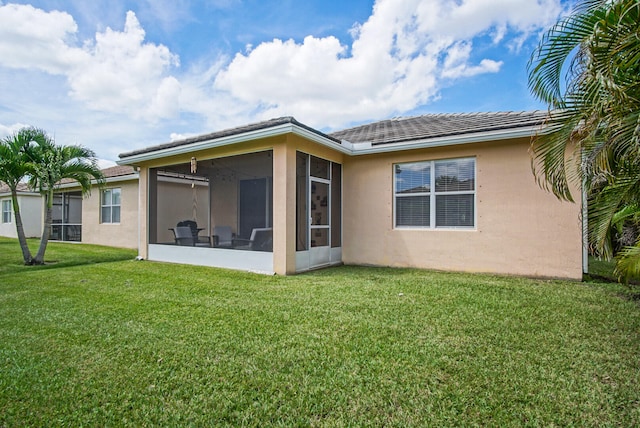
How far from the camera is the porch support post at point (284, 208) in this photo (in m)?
8.05

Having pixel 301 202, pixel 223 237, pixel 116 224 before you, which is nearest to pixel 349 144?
pixel 301 202

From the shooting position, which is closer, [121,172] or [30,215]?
[121,172]

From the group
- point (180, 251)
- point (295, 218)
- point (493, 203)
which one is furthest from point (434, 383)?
point (180, 251)

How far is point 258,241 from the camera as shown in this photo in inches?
353

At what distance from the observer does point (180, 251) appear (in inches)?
412

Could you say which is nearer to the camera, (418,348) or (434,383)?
(434,383)

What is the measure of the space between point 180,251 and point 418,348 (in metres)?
8.71

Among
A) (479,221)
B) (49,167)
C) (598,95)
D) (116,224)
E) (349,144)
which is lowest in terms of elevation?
(116,224)

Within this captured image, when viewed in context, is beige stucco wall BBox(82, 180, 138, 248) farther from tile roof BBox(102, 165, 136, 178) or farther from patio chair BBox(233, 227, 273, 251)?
patio chair BBox(233, 227, 273, 251)

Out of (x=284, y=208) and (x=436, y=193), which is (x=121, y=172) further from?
(x=436, y=193)

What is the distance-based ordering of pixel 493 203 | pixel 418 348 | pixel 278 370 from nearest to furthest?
pixel 278 370, pixel 418 348, pixel 493 203

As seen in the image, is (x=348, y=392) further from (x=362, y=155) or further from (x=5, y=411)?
(x=362, y=155)

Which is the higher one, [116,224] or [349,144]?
[349,144]

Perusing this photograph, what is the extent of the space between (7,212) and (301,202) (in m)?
25.5
